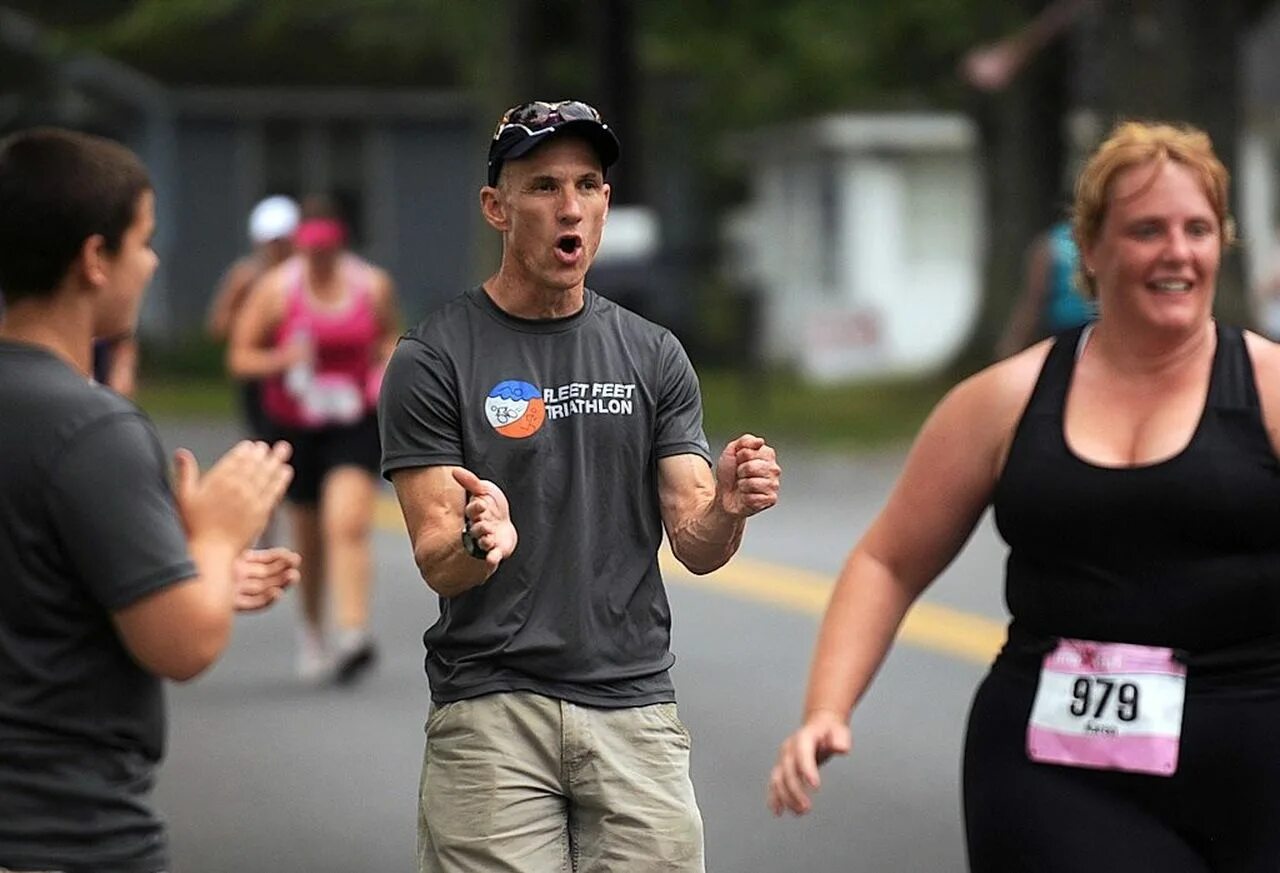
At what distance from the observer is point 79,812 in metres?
3.87

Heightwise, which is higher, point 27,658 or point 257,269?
point 257,269

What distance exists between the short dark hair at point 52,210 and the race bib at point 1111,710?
5.42 ft

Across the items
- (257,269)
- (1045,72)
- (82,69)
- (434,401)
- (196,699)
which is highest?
(82,69)

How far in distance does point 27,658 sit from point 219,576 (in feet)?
0.93

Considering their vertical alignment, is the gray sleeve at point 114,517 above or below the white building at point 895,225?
below

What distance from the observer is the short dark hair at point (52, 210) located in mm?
3877

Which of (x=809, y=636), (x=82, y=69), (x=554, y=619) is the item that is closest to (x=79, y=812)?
(x=554, y=619)

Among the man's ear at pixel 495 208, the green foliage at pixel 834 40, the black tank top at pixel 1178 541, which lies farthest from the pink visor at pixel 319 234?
the green foliage at pixel 834 40

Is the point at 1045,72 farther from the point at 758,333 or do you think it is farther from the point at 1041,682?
the point at 1041,682

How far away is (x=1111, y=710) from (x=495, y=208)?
4.39 feet

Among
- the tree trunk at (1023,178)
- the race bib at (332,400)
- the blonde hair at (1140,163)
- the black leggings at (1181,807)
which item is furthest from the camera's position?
the tree trunk at (1023,178)

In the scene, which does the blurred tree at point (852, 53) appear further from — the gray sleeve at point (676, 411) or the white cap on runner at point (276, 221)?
the gray sleeve at point (676, 411)

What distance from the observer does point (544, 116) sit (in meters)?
4.81

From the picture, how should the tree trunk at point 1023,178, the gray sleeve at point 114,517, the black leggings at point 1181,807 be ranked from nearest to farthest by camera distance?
1. the gray sleeve at point 114,517
2. the black leggings at point 1181,807
3. the tree trunk at point 1023,178
